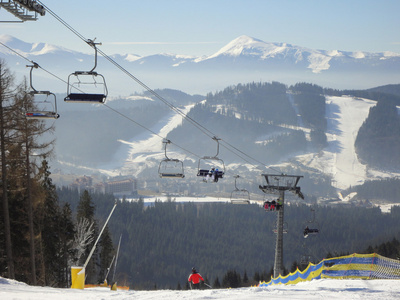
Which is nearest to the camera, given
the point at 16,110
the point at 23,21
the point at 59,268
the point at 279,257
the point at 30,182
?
the point at 23,21

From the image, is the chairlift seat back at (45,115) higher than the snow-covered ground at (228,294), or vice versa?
the chairlift seat back at (45,115)

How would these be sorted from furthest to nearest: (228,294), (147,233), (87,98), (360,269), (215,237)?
(215,237) < (147,233) < (360,269) < (87,98) < (228,294)

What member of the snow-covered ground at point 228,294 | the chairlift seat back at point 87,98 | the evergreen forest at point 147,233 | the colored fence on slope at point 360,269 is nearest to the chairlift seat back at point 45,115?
the chairlift seat back at point 87,98

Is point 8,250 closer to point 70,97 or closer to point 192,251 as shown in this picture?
point 70,97

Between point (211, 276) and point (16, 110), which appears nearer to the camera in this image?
point (16, 110)

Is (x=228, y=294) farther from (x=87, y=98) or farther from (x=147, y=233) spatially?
(x=147, y=233)

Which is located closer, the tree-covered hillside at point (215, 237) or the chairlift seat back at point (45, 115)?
the chairlift seat back at point (45, 115)

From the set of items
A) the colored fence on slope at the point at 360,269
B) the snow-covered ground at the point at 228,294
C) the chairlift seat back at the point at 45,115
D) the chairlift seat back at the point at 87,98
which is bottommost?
the colored fence on slope at the point at 360,269

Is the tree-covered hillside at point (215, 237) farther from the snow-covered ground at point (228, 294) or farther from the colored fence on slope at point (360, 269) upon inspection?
the snow-covered ground at point (228, 294)

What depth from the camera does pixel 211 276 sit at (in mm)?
118625

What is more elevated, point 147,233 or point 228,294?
point 228,294

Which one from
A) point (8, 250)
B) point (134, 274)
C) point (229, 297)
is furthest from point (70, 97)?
point (134, 274)

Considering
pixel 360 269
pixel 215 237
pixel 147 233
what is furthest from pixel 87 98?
pixel 215 237

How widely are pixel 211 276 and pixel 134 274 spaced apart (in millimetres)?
16101
